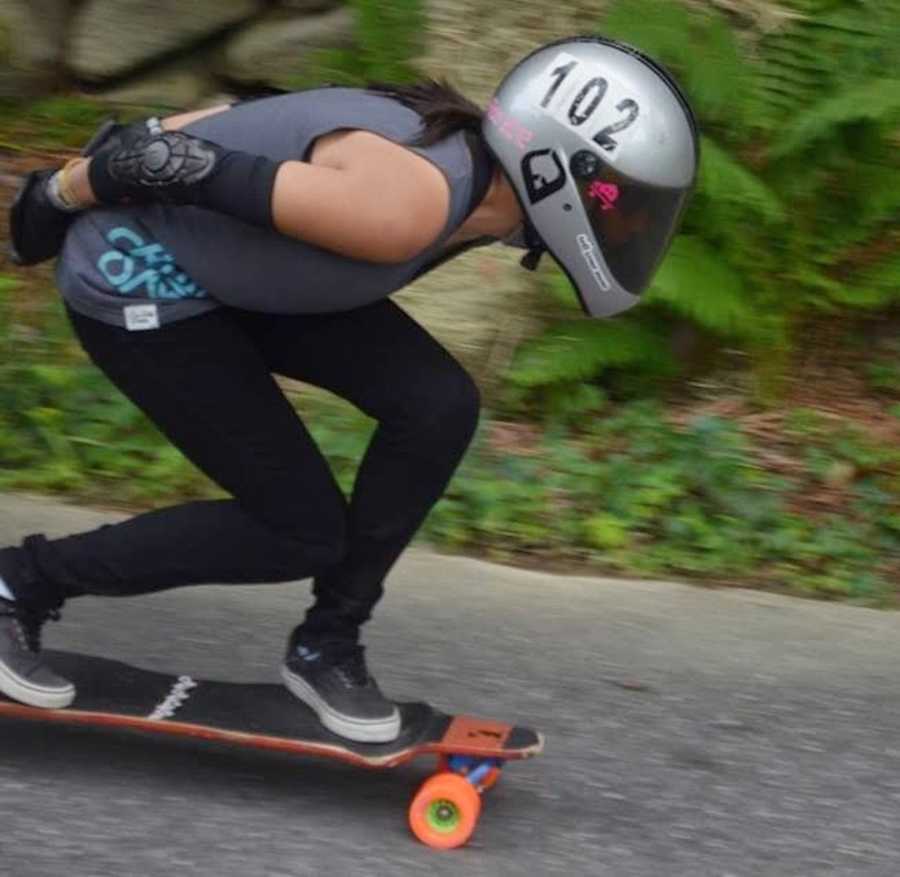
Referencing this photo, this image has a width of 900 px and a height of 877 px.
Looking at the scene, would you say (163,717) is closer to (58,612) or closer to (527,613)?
(58,612)

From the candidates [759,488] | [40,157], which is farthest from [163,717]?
[40,157]

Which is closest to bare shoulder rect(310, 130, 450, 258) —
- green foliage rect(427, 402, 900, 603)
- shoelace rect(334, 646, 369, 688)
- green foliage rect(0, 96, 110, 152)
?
shoelace rect(334, 646, 369, 688)

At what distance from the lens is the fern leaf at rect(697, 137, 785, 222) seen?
18.6 feet

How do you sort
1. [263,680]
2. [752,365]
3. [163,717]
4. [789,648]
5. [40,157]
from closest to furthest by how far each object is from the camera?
1. [163,717]
2. [263,680]
3. [789,648]
4. [752,365]
5. [40,157]

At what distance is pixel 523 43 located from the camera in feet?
21.1

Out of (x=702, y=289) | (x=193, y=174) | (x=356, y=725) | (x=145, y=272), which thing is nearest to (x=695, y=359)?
(x=702, y=289)

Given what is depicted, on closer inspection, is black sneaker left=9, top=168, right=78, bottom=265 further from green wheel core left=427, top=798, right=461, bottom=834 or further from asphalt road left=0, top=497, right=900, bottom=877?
green wheel core left=427, top=798, right=461, bottom=834

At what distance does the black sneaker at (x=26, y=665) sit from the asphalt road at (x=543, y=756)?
192mm

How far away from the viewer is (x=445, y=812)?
352 cm

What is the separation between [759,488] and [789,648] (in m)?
0.89

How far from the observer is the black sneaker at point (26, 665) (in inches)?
139

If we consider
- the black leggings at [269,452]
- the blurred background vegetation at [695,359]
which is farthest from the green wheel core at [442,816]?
the blurred background vegetation at [695,359]

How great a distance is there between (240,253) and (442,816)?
43.7 inches

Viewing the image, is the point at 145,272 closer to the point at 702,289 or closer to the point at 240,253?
the point at 240,253
